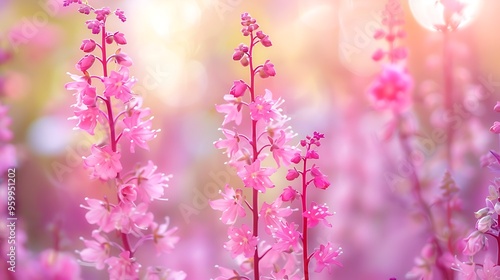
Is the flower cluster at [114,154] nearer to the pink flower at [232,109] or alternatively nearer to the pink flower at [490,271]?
the pink flower at [232,109]

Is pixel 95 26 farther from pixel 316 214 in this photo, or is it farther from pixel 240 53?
pixel 316 214

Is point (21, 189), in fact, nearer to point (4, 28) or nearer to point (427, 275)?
point (4, 28)

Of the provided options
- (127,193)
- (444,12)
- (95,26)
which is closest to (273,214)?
(127,193)

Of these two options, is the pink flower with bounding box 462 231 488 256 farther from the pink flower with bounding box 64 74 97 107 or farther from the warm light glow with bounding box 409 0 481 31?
the pink flower with bounding box 64 74 97 107

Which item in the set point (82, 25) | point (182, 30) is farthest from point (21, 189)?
point (182, 30)

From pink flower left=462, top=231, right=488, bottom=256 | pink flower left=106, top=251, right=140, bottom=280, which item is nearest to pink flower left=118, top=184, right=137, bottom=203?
pink flower left=106, top=251, right=140, bottom=280

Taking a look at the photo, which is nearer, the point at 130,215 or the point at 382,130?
the point at 130,215
